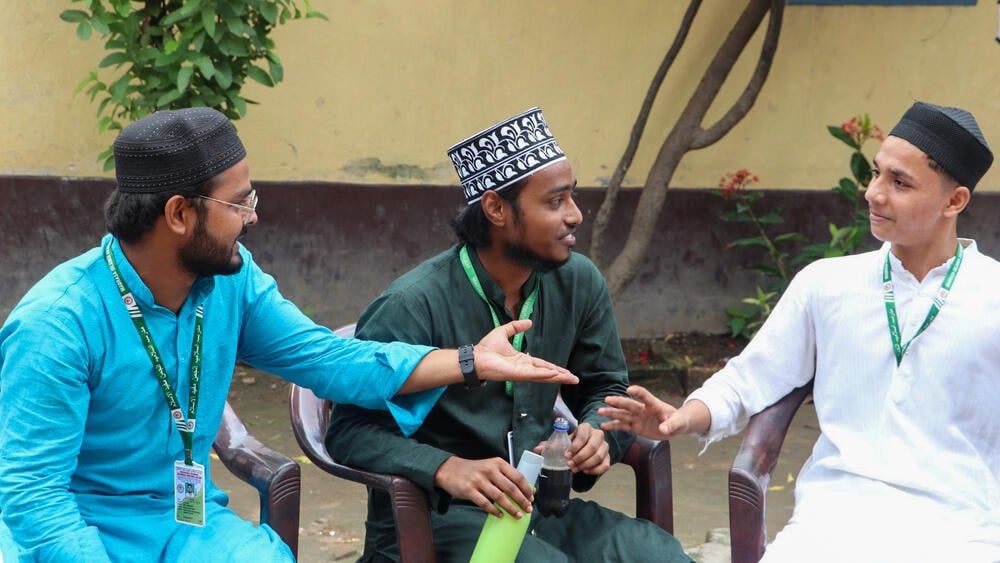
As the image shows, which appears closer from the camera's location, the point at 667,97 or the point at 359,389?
the point at 359,389

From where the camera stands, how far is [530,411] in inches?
141

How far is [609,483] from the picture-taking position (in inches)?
231

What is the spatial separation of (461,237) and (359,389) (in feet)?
2.01

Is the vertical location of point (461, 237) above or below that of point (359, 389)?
above

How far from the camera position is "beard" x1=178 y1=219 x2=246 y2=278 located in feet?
9.76

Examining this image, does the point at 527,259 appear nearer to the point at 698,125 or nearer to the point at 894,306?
the point at 894,306

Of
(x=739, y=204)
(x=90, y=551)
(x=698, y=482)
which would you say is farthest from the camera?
(x=739, y=204)

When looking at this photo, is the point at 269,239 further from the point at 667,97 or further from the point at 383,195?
the point at 667,97

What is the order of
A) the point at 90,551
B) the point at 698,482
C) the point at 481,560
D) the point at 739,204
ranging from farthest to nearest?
the point at 739,204 → the point at 698,482 → the point at 481,560 → the point at 90,551

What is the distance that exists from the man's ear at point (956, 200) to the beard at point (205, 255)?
6.15 ft

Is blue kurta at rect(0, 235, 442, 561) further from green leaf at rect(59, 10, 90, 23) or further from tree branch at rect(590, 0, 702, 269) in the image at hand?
tree branch at rect(590, 0, 702, 269)

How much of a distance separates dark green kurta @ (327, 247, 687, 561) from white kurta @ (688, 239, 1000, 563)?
449 mm

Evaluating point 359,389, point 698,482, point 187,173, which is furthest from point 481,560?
point 698,482

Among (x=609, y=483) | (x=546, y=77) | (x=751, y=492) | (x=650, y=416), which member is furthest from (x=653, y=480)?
(x=546, y=77)
